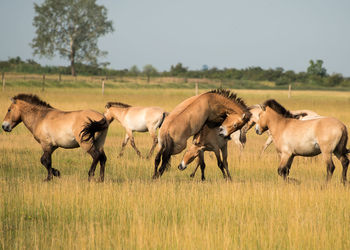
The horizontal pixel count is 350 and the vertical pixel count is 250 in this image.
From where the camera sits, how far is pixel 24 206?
762cm

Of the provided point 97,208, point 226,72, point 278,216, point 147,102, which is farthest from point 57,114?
point 226,72

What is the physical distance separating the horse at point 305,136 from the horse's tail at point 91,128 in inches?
136

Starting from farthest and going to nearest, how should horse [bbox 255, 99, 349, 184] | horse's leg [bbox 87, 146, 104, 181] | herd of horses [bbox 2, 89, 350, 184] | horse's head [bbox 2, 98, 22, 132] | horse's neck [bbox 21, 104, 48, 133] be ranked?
1. horse's head [bbox 2, 98, 22, 132]
2. horse's neck [bbox 21, 104, 48, 133]
3. horse's leg [bbox 87, 146, 104, 181]
4. herd of horses [bbox 2, 89, 350, 184]
5. horse [bbox 255, 99, 349, 184]

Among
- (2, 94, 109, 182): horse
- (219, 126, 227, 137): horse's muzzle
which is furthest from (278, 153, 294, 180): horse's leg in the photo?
(2, 94, 109, 182): horse

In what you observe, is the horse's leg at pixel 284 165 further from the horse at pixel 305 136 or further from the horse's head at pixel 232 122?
the horse's head at pixel 232 122

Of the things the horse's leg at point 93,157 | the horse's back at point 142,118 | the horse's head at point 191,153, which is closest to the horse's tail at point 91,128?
the horse's leg at point 93,157

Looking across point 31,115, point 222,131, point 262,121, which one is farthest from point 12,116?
point 262,121

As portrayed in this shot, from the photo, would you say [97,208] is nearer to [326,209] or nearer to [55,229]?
[55,229]

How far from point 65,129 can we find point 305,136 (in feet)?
15.8

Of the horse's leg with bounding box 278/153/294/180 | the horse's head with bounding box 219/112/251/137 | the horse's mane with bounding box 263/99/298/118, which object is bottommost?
the horse's leg with bounding box 278/153/294/180

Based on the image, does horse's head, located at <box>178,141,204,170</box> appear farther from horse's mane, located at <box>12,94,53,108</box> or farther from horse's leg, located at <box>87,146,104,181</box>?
horse's mane, located at <box>12,94,53,108</box>

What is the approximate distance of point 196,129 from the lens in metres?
10.5

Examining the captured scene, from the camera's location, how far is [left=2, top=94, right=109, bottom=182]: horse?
32.7 ft

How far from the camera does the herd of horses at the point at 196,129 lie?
9922 mm
